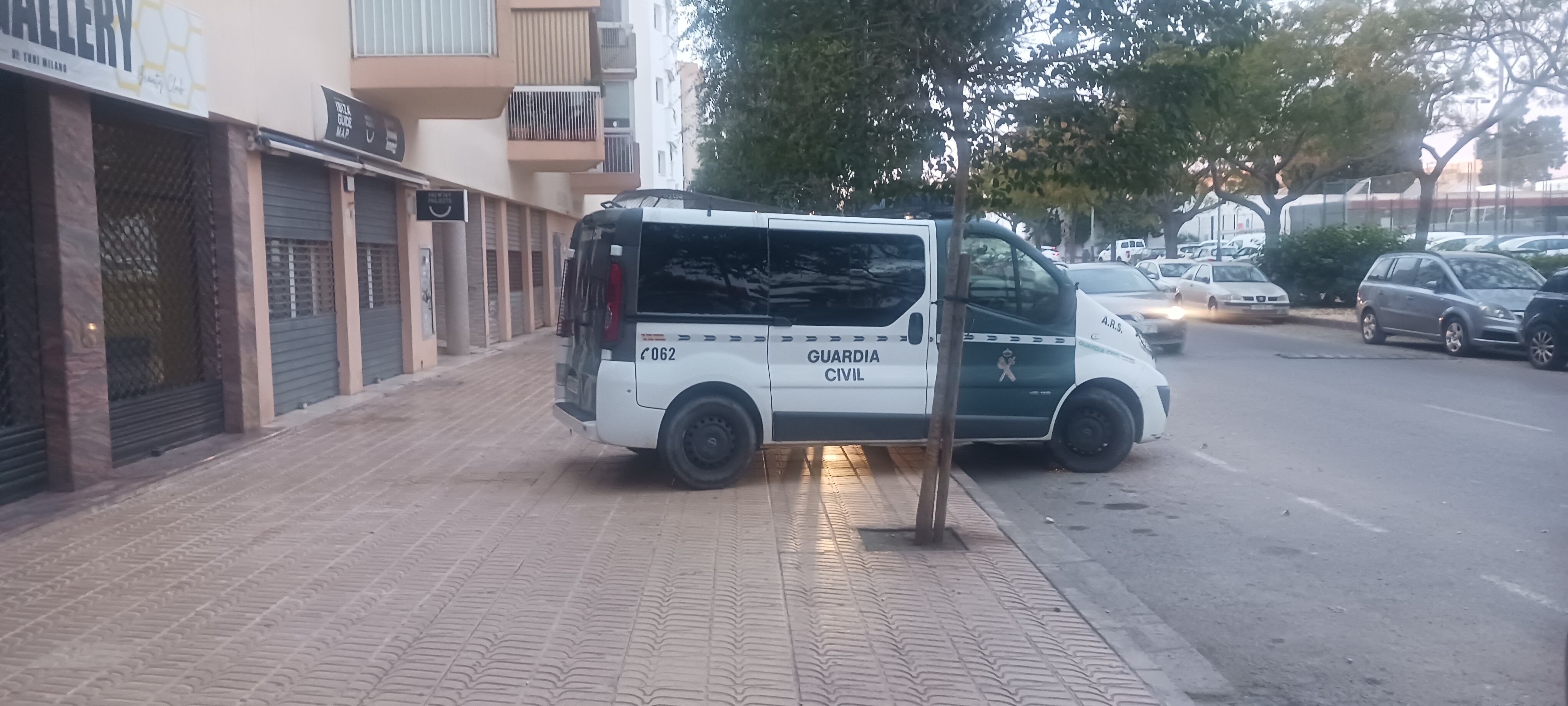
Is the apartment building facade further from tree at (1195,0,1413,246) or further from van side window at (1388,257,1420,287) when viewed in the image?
tree at (1195,0,1413,246)

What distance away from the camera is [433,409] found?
13.3 metres

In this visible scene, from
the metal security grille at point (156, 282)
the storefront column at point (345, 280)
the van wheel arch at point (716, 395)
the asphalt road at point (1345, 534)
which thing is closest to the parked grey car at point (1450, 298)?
the asphalt road at point (1345, 534)

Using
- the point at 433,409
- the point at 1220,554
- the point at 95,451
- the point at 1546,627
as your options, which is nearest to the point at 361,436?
the point at 433,409

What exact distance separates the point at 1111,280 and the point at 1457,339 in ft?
16.8

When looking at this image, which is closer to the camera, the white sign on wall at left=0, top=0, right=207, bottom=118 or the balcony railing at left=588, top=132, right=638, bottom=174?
the white sign on wall at left=0, top=0, right=207, bottom=118

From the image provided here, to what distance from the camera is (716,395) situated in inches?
344

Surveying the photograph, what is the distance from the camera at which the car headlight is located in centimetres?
1788

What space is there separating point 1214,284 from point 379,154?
762 inches

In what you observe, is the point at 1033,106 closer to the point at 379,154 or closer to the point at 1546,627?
the point at 1546,627

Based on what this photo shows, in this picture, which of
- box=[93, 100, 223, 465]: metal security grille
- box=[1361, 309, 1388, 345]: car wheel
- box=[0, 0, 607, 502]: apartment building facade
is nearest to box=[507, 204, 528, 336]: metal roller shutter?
box=[0, 0, 607, 502]: apartment building facade

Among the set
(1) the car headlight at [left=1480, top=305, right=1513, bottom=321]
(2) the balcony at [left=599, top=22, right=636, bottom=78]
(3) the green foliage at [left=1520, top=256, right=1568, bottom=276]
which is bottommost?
(1) the car headlight at [left=1480, top=305, right=1513, bottom=321]

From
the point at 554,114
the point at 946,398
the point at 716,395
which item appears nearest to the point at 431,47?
the point at 716,395

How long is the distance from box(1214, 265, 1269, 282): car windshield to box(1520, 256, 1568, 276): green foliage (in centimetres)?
511

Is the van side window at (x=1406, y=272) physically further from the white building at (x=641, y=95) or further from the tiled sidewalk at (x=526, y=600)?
the tiled sidewalk at (x=526, y=600)
